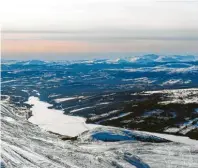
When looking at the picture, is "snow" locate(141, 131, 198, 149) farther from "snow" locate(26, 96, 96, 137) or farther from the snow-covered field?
"snow" locate(26, 96, 96, 137)

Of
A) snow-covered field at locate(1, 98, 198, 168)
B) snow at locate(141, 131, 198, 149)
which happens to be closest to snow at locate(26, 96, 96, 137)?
snow-covered field at locate(1, 98, 198, 168)

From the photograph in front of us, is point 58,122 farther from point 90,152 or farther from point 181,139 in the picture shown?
point 90,152

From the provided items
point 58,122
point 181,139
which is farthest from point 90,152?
point 58,122

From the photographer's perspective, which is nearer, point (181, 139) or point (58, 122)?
point (181, 139)

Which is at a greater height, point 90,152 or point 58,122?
point 90,152

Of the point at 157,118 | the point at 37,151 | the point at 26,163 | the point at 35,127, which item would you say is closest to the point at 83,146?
the point at 37,151

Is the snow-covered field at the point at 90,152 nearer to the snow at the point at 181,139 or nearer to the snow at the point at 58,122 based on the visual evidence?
the snow at the point at 181,139
